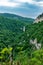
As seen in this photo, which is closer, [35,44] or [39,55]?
[39,55]

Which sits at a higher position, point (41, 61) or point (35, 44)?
point (41, 61)

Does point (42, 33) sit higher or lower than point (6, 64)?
lower

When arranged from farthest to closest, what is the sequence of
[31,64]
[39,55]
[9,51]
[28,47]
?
[28,47], [39,55], [31,64], [9,51]

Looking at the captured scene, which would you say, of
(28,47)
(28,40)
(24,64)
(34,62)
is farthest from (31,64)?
(28,40)

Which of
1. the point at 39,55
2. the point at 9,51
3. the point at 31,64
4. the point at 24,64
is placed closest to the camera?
the point at 9,51

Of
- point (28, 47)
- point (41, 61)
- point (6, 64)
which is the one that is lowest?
point (28, 47)

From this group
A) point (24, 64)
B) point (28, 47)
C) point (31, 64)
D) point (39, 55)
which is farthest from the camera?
point (28, 47)

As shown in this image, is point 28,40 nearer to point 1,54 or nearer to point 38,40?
point 38,40

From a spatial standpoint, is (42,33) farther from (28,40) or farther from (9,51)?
(9,51)

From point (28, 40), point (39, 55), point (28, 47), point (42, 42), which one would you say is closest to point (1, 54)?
point (39, 55)
